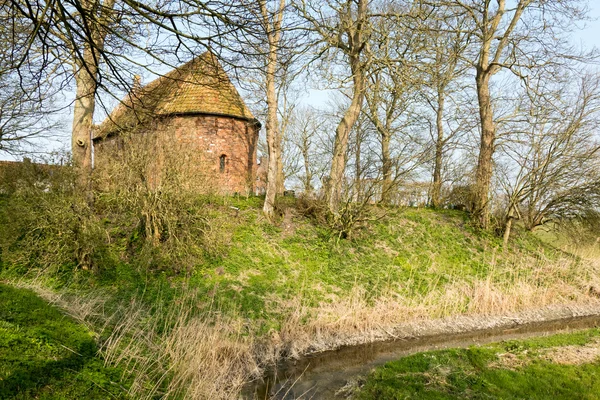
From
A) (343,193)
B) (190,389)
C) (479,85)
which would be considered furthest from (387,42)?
(190,389)

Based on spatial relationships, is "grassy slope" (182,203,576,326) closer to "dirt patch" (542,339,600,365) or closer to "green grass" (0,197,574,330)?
"green grass" (0,197,574,330)

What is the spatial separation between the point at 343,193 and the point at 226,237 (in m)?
4.49

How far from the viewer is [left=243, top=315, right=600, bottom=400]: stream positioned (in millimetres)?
6172

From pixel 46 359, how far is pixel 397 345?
6335 mm

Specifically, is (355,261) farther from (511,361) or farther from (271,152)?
(511,361)

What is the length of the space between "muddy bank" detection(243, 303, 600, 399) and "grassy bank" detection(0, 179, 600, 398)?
0.24m

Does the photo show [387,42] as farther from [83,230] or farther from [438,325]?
[83,230]

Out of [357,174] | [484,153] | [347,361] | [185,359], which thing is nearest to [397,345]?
[347,361]

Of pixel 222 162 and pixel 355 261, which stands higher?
pixel 222 162

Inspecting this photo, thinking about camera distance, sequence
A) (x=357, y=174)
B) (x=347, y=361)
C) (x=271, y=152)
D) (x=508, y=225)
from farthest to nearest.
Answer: (x=357, y=174), (x=508, y=225), (x=271, y=152), (x=347, y=361)

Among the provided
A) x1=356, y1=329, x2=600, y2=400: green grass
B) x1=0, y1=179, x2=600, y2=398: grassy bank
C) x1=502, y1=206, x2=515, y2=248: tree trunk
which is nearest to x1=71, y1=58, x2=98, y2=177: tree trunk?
x1=0, y1=179, x2=600, y2=398: grassy bank

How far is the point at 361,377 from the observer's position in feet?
21.0

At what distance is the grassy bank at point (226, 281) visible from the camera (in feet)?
20.1

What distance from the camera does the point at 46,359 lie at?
13.6 ft
